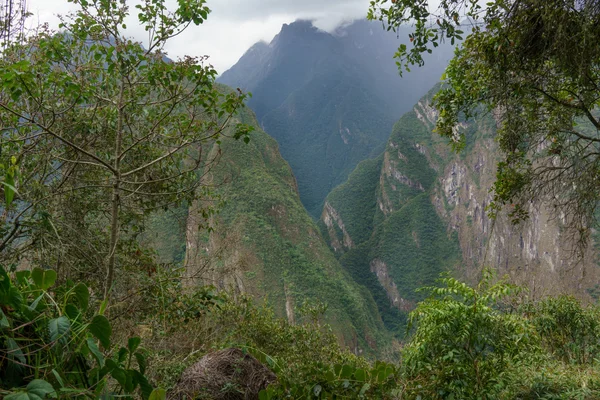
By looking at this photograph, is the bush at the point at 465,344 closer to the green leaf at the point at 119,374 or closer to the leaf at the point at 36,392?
the green leaf at the point at 119,374

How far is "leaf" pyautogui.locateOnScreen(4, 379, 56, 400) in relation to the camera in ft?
2.24

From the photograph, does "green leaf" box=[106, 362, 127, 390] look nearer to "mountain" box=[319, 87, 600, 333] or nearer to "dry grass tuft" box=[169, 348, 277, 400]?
"dry grass tuft" box=[169, 348, 277, 400]

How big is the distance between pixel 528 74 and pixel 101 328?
130 inches

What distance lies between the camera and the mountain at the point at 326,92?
441ft

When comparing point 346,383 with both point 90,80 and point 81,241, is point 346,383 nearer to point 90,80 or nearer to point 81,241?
point 81,241

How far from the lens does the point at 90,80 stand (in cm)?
361

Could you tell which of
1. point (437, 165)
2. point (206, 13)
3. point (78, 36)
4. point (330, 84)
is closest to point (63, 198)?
point (78, 36)

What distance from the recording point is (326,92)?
6201 inches

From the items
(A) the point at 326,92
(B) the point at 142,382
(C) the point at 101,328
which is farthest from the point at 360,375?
(A) the point at 326,92

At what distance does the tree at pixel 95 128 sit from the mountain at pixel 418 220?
63.0m

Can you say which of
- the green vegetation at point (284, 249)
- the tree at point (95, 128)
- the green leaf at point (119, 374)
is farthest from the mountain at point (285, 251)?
the green leaf at point (119, 374)

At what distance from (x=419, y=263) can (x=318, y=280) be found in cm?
3666

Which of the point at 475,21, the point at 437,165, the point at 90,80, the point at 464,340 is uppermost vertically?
the point at 90,80

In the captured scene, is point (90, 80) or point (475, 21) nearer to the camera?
point (475, 21)
